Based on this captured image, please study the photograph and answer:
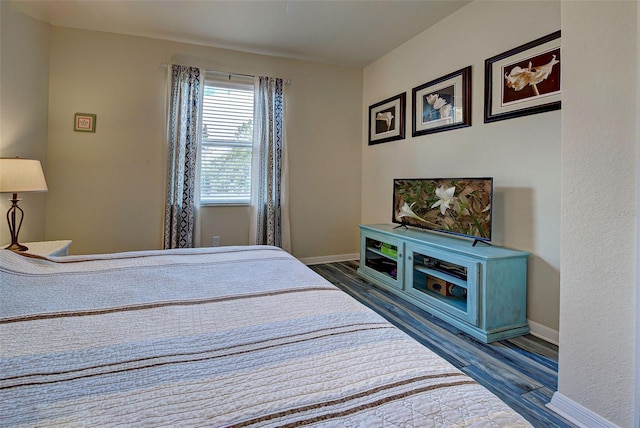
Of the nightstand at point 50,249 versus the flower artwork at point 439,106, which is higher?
the flower artwork at point 439,106

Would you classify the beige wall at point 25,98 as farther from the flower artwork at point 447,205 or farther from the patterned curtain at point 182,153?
the flower artwork at point 447,205

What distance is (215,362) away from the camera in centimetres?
83

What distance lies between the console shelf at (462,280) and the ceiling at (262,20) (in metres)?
2.05

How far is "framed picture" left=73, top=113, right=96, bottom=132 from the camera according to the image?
346 centimetres

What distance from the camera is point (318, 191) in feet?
14.5

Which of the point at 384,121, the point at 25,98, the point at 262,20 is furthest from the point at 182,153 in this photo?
the point at 384,121

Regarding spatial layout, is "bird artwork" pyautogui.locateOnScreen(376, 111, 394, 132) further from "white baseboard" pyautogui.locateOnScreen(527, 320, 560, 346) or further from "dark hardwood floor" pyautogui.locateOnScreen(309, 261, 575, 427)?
"white baseboard" pyautogui.locateOnScreen(527, 320, 560, 346)

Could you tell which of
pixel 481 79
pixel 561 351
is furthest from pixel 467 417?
pixel 481 79

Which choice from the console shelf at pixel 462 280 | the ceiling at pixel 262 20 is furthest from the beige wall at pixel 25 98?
the console shelf at pixel 462 280

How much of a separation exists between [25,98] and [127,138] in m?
0.87

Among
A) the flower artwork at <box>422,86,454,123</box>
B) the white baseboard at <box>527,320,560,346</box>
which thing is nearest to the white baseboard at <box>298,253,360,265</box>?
the flower artwork at <box>422,86,454,123</box>

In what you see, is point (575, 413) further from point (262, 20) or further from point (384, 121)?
point (262, 20)

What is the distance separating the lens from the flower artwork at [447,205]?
100 inches

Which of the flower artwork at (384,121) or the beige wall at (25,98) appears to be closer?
the beige wall at (25,98)
